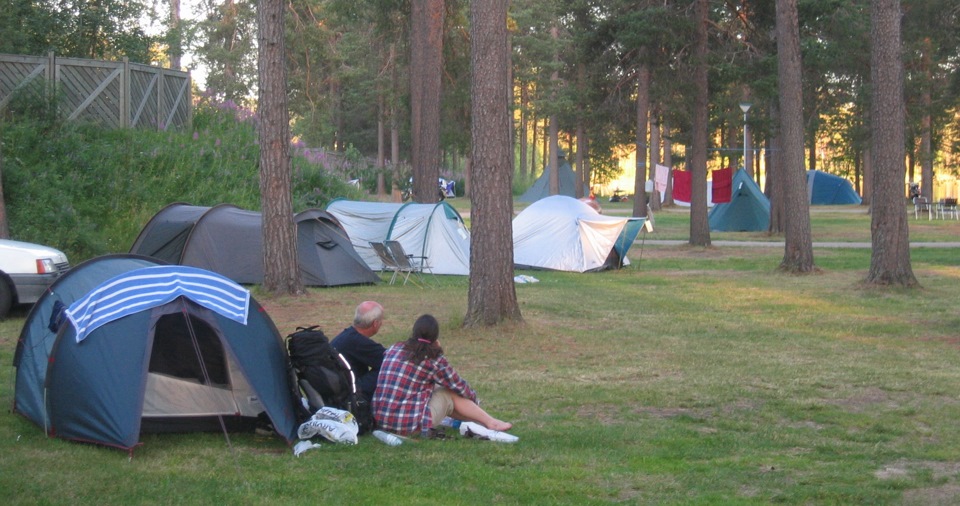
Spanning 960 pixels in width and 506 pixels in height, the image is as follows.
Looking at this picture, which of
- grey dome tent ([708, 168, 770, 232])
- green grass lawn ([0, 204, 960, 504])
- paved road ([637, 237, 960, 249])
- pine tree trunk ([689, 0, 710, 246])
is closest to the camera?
green grass lawn ([0, 204, 960, 504])

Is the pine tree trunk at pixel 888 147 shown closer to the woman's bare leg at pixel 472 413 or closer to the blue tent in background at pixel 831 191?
the woman's bare leg at pixel 472 413

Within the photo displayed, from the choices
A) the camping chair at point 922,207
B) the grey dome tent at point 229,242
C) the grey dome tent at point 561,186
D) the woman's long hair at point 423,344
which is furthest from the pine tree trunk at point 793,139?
the grey dome tent at point 561,186

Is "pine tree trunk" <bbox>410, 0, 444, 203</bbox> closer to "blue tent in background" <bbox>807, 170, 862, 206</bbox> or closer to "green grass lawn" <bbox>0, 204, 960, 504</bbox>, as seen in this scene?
"green grass lawn" <bbox>0, 204, 960, 504</bbox>

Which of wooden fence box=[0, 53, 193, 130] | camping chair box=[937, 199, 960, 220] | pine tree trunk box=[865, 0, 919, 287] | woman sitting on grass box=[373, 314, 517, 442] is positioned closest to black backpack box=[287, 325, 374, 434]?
woman sitting on grass box=[373, 314, 517, 442]

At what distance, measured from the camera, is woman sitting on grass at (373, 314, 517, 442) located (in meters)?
6.81

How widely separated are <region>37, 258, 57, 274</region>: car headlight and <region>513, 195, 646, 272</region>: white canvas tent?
1002 cm

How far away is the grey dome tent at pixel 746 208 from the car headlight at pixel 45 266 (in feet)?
83.6

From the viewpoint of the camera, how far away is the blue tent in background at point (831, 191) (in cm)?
6066

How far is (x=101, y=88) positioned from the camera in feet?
65.2

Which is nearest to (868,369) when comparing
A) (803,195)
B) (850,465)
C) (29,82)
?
(850,465)

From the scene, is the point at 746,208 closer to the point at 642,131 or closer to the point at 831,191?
the point at 642,131

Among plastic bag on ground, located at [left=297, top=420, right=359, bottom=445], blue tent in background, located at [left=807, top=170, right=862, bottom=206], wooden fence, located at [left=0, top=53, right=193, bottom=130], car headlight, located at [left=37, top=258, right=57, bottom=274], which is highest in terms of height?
wooden fence, located at [left=0, top=53, right=193, bottom=130]

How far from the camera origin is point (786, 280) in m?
18.0

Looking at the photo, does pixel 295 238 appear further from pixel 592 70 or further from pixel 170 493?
pixel 592 70
